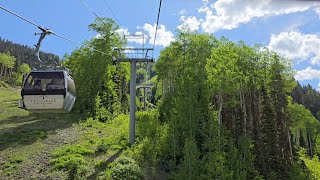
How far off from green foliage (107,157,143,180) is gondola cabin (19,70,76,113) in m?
10.7

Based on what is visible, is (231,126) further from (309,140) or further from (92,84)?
(309,140)

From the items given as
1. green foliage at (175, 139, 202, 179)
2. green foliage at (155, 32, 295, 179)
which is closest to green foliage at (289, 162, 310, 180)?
green foliage at (155, 32, 295, 179)

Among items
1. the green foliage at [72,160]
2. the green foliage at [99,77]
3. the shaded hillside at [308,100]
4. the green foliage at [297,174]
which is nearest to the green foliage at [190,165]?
the green foliage at [72,160]

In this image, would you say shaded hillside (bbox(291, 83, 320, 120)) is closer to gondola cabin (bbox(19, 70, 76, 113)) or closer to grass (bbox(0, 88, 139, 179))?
grass (bbox(0, 88, 139, 179))

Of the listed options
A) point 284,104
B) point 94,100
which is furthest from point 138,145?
point 284,104

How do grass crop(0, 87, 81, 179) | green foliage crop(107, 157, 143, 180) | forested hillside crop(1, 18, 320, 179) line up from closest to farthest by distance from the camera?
green foliage crop(107, 157, 143, 180)
grass crop(0, 87, 81, 179)
forested hillside crop(1, 18, 320, 179)

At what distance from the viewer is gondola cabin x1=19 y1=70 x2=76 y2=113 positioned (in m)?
19.0

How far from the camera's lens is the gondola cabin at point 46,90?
749 inches

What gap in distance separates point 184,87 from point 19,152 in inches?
639

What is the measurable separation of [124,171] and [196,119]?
1111 cm

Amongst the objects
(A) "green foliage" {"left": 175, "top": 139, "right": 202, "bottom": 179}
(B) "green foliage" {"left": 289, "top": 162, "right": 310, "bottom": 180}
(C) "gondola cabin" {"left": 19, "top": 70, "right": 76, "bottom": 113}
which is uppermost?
(C) "gondola cabin" {"left": 19, "top": 70, "right": 76, "bottom": 113}

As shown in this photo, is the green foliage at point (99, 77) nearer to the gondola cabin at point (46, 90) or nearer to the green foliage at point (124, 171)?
the green foliage at point (124, 171)

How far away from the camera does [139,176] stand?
29.3 meters

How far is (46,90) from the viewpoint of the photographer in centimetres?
1902
